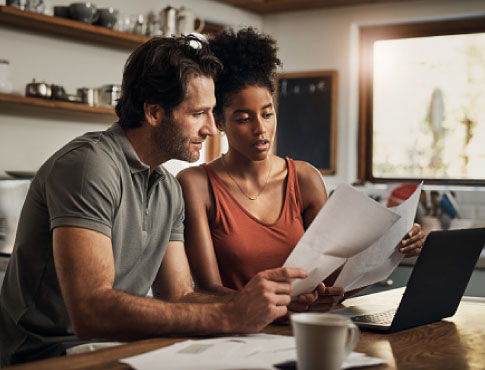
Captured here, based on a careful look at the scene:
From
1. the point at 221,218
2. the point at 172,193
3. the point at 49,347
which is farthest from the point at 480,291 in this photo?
the point at 49,347

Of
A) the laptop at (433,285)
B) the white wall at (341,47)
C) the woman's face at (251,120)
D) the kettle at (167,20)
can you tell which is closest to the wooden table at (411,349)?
the laptop at (433,285)

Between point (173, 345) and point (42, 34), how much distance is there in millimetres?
3038

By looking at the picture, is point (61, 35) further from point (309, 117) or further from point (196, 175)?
point (196, 175)

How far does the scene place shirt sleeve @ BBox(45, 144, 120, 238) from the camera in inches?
52.8

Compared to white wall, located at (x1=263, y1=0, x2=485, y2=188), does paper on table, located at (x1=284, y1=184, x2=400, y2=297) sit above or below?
below

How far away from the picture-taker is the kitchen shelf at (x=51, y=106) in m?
3.44

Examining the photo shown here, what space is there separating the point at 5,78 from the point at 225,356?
2774 millimetres

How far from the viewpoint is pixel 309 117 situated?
5102 mm

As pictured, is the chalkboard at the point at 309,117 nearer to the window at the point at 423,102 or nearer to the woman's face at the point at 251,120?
the window at the point at 423,102

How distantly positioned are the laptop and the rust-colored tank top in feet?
1.13

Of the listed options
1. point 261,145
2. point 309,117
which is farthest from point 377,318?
point 309,117

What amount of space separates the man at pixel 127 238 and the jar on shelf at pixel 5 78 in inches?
77.2

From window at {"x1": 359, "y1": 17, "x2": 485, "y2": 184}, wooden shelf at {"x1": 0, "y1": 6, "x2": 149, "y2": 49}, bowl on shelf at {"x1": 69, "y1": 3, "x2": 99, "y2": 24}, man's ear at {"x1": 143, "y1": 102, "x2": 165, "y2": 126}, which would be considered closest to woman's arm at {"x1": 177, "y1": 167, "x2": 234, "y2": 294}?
man's ear at {"x1": 143, "y1": 102, "x2": 165, "y2": 126}

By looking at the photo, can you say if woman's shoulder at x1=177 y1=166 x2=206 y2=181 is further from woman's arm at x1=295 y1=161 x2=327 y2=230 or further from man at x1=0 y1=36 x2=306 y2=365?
woman's arm at x1=295 y1=161 x2=327 y2=230
